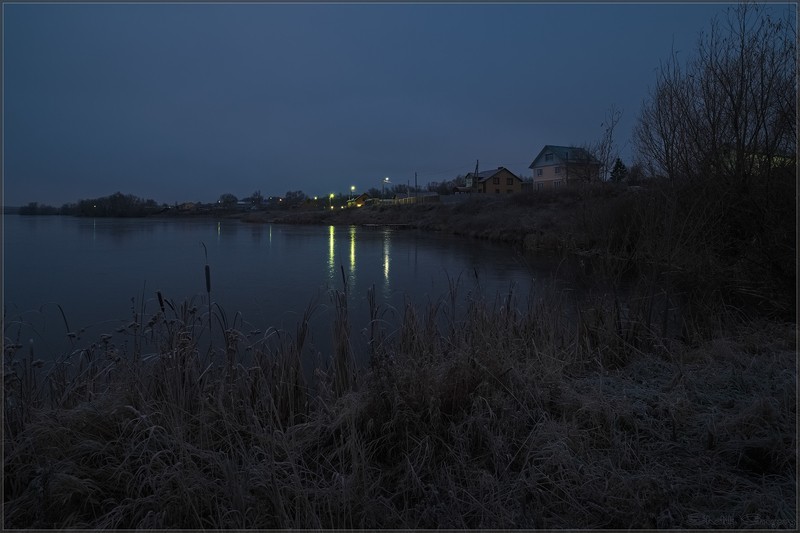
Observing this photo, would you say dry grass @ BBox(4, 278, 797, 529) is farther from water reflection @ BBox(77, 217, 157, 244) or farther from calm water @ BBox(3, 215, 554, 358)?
water reflection @ BBox(77, 217, 157, 244)

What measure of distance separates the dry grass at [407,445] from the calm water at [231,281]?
172 centimetres

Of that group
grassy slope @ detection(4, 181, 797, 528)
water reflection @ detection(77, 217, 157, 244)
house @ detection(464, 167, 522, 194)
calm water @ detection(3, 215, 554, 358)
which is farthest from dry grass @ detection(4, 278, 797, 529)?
house @ detection(464, 167, 522, 194)

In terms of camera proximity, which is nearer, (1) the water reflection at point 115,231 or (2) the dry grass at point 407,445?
(2) the dry grass at point 407,445

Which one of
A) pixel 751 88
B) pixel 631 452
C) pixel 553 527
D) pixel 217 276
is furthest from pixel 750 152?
pixel 217 276

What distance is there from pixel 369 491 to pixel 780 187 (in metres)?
7.46

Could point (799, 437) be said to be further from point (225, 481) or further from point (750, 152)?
Result: point (750, 152)

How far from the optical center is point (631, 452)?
9.46 feet

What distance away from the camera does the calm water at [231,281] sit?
8.80 m

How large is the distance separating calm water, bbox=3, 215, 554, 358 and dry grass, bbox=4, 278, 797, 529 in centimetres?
172

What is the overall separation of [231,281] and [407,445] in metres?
12.4

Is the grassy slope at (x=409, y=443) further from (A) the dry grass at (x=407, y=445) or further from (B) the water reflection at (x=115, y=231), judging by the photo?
(B) the water reflection at (x=115, y=231)

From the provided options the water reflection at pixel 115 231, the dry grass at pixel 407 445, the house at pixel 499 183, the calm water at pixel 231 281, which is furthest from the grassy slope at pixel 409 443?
the house at pixel 499 183

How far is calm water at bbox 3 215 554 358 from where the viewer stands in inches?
346

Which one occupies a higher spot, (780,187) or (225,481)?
(780,187)
